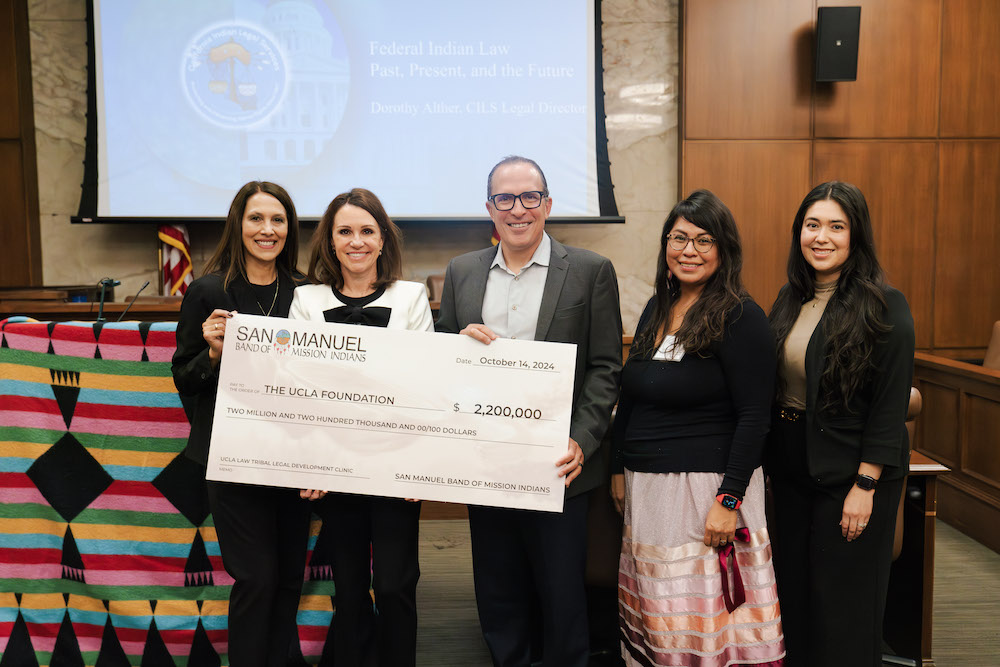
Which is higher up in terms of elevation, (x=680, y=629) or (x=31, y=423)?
(x=31, y=423)

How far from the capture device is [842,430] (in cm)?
170

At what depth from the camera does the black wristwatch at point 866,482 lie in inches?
65.6

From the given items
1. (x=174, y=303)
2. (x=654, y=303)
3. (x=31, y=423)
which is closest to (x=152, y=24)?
(x=174, y=303)

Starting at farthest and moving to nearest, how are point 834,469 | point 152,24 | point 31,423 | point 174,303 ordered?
1. point 152,24
2. point 174,303
3. point 31,423
4. point 834,469

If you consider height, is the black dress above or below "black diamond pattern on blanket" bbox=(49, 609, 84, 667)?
above

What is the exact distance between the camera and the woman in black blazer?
1.66 m

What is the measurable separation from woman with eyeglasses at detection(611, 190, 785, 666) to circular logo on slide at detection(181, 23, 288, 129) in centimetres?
417

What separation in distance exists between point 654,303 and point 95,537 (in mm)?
1892

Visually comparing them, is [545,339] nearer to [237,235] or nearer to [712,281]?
[712,281]

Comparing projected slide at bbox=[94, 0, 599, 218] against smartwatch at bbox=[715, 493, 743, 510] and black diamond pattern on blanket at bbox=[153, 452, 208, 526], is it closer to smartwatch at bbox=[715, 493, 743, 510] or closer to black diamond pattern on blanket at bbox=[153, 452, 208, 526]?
black diamond pattern on blanket at bbox=[153, 452, 208, 526]

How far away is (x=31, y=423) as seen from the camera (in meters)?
2.09

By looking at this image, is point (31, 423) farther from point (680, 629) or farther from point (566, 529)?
point (680, 629)

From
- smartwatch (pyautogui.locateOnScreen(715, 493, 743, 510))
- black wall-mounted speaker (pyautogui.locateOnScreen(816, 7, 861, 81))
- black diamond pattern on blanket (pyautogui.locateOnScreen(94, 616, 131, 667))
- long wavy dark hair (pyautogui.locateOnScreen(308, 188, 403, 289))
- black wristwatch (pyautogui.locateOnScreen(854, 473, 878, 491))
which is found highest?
black wall-mounted speaker (pyautogui.locateOnScreen(816, 7, 861, 81))

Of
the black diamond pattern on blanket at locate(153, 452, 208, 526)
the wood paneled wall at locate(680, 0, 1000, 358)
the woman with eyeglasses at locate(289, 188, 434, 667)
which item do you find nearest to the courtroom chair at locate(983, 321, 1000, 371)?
the wood paneled wall at locate(680, 0, 1000, 358)
